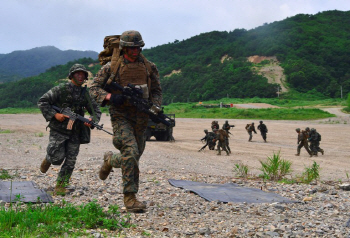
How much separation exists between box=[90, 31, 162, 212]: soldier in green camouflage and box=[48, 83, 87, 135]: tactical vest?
1.20 m

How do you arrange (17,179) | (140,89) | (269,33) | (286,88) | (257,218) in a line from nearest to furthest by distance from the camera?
(257,218) < (140,89) < (17,179) < (286,88) < (269,33)

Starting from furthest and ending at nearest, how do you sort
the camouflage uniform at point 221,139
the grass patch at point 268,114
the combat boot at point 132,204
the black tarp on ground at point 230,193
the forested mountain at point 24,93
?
the forested mountain at point 24,93
the grass patch at point 268,114
the camouflage uniform at point 221,139
the black tarp on ground at point 230,193
the combat boot at point 132,204

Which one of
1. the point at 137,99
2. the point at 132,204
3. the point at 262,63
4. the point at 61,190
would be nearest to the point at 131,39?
the point at 137,99

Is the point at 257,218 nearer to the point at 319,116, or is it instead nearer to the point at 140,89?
the point at 140,89

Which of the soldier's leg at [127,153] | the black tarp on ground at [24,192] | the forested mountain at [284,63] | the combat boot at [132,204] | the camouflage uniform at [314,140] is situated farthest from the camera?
the forested mountain at [284,63]

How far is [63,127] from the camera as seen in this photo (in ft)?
22.6

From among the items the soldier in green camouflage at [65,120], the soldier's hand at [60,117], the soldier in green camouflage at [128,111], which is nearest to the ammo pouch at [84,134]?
the soldier in green camouflage at [65,120]

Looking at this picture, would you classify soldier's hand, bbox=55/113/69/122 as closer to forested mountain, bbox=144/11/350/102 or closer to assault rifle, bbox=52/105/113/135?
assault rifle, bbox=52/105/113/135

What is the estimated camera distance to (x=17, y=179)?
802 centimetres

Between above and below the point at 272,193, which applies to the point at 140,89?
above

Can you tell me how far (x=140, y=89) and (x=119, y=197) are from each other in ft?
5.21

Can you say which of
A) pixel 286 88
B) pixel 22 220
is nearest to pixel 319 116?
pixel 286 88

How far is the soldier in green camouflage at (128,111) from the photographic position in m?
5.52

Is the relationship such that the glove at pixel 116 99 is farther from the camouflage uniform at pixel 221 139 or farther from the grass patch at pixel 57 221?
the camouflage uniform at pixel 221 139
